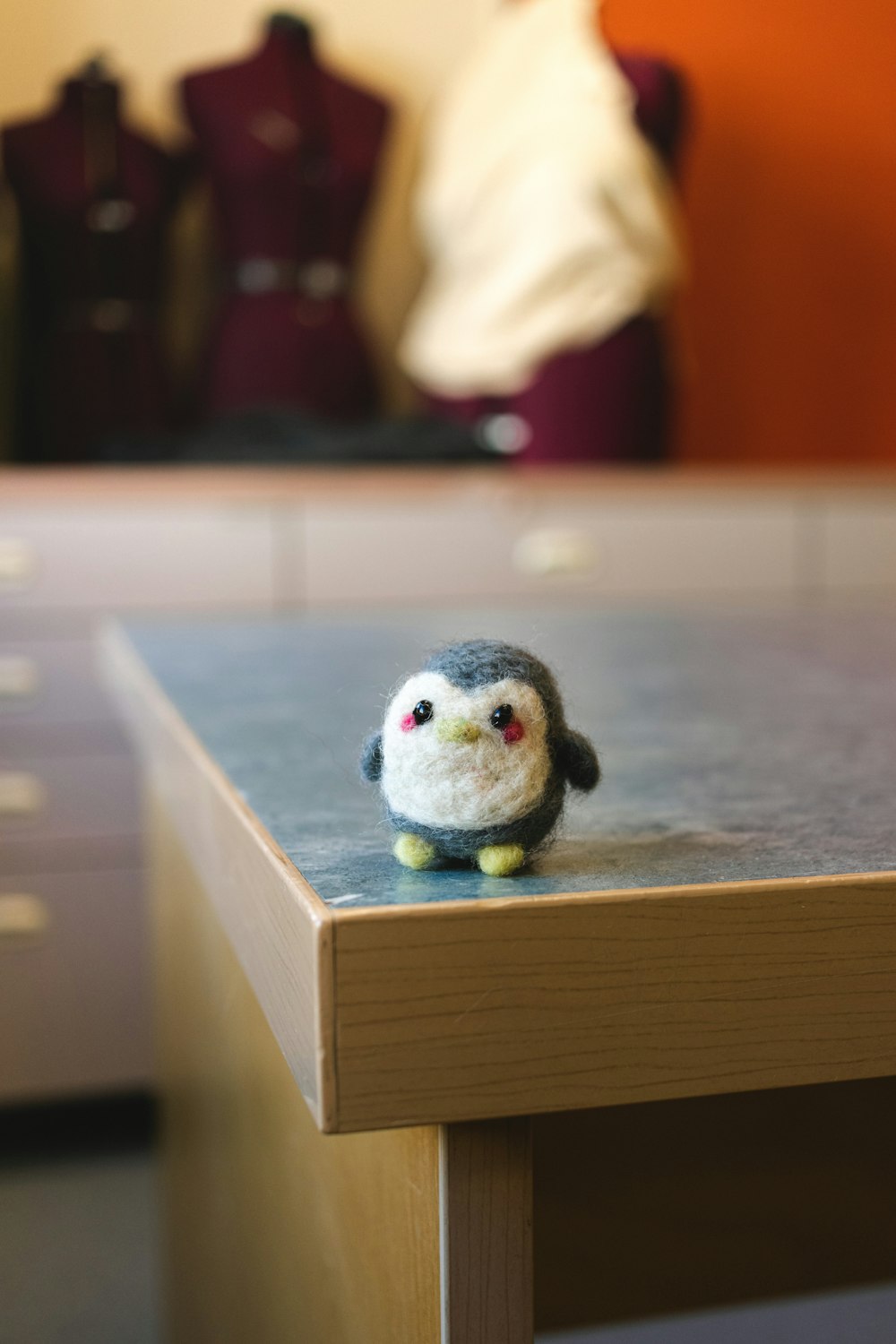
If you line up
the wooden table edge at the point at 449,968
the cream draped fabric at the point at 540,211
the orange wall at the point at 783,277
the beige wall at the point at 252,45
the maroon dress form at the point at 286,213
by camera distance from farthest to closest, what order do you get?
the orange wall at the point at 783,277 < the beige wall at the point at 252,45 < the maroon dress form at the point at 286,213 < the cream draped fabric at the point at 540,211 < the wooden table edge at the point at 449,968

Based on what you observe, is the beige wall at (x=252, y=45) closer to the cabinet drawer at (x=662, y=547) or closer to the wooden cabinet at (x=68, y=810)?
the cabinet drawer at (x=662, y=547)

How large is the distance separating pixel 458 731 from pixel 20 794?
1.46 m

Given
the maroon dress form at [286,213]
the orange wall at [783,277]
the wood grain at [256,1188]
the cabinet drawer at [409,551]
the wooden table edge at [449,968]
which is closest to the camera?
the wooden table edge at [449,968]

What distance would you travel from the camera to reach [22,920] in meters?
1.67

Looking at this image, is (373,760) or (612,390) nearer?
(373,760)

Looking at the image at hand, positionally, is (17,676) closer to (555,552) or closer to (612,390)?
(555,552)

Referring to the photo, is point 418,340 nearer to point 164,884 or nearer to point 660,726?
point 164,884

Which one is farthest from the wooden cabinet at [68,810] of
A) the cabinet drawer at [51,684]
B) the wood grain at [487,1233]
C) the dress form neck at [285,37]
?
the wood grain at [487,1233]

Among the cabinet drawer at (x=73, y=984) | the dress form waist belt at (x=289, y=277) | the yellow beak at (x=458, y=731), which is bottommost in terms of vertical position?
the cabinet drawer at (x=73, y=984)

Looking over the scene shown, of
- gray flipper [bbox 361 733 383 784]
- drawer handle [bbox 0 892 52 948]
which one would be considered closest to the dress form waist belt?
drawer handle [bbox 0 892 52 948]

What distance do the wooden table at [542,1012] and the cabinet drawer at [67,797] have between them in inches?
29.4

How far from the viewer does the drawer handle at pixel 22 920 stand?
5.48ft

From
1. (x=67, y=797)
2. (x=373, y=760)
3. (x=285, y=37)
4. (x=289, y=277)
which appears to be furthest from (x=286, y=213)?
(x=373, y=760)

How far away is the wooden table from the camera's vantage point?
1.08 feet
